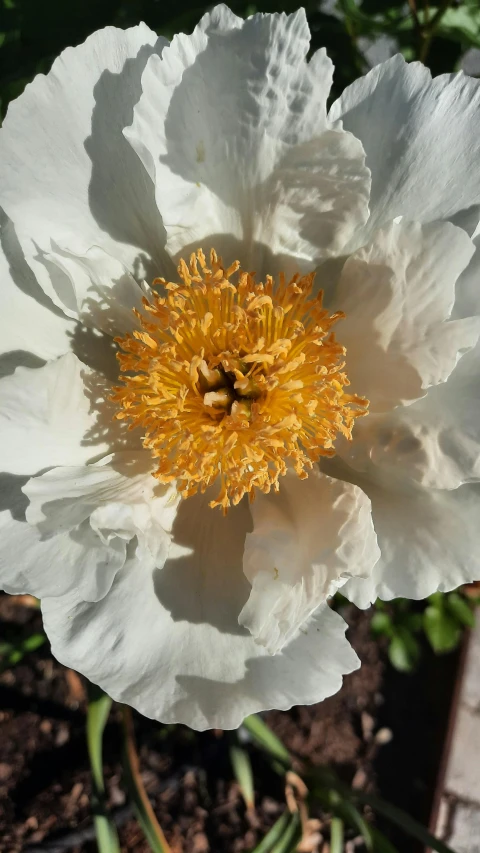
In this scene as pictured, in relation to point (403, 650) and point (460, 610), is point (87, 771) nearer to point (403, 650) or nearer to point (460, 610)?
point (403, 650)

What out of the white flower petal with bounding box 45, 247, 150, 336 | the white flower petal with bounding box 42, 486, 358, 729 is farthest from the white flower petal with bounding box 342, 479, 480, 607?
the white flower petal with bounding box 45, 247, 150, 336

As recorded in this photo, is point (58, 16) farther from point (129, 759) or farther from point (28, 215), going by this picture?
point (129, 759)

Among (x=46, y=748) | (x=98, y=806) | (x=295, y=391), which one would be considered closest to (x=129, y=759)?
(x=98, y=806)

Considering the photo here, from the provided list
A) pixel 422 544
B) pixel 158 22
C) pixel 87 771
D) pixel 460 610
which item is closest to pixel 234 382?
pixel 422 544

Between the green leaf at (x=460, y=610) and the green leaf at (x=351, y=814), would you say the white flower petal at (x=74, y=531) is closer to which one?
the green leaf at (x=351, y=814)

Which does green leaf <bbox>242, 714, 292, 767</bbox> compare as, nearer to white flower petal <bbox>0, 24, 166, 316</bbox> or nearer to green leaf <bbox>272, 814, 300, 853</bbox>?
green leaf <bbox>272, 814, 300, 853</bbox>

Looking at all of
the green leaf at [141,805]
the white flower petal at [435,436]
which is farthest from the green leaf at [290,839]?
the white flower petal at [435,436]
